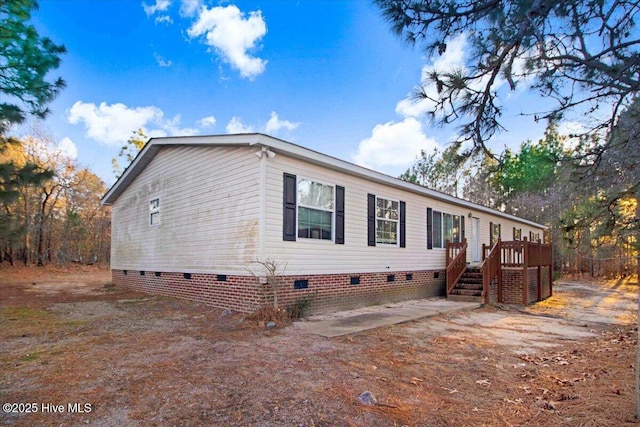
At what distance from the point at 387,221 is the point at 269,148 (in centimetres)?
467

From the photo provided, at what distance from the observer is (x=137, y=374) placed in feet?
13.3

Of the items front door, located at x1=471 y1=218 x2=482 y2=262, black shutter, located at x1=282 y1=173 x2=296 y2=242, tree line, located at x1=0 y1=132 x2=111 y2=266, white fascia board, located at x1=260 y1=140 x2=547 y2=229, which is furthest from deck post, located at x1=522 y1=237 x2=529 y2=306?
tree line, located at x1=0 y1=132 x2=111 y2=266

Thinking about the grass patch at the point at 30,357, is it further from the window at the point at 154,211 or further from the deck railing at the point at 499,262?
the deck railing at the point at 499,262

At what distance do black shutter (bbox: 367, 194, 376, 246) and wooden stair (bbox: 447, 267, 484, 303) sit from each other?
343cm

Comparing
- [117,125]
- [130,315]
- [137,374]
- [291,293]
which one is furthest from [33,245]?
[137,374]

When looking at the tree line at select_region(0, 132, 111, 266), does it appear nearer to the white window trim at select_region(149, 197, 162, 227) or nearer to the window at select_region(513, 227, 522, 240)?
the white window trim at select_region(149, 197, 162, 227)

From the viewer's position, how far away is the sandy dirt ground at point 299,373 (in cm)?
317

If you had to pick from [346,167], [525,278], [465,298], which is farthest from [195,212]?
[525,278]

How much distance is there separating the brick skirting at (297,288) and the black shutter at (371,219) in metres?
0.91

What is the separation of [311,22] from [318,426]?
986cm

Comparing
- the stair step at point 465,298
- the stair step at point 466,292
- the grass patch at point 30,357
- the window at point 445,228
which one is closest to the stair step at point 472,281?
the stair step at point 466,292

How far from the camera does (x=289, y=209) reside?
25.8ft

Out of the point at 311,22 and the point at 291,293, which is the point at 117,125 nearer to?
the point at 311,22

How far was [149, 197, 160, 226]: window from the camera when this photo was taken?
10977 mm
